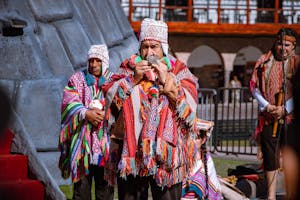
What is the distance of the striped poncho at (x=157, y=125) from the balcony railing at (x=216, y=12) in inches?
1410

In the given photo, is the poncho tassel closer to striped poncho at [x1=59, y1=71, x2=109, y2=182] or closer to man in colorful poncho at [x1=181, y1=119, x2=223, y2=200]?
man in colorful poncho at [x1=181, y1=119, x2=223, y2=200]

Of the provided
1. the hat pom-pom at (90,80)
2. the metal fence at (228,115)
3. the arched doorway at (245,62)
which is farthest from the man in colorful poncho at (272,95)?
the arched doorway at (245,62)

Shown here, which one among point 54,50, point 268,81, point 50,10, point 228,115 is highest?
point 50,10

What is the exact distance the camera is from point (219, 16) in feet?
142

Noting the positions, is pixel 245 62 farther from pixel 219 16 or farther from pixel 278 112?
pixel 278 112

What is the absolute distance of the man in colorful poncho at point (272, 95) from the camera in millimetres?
8992

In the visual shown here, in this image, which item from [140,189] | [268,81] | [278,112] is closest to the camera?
[140,189]

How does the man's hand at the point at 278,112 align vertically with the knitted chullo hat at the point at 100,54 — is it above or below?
below

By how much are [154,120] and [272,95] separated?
141 inches

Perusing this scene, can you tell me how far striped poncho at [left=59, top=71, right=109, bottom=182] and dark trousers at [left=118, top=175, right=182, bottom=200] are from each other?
6.59 ft

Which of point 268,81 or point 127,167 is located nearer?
point 127,167

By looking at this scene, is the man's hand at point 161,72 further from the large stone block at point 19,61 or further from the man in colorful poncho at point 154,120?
the large stone block at point 19,61

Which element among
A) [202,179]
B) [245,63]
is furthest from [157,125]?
[245,63]

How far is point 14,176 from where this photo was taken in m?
8.30
